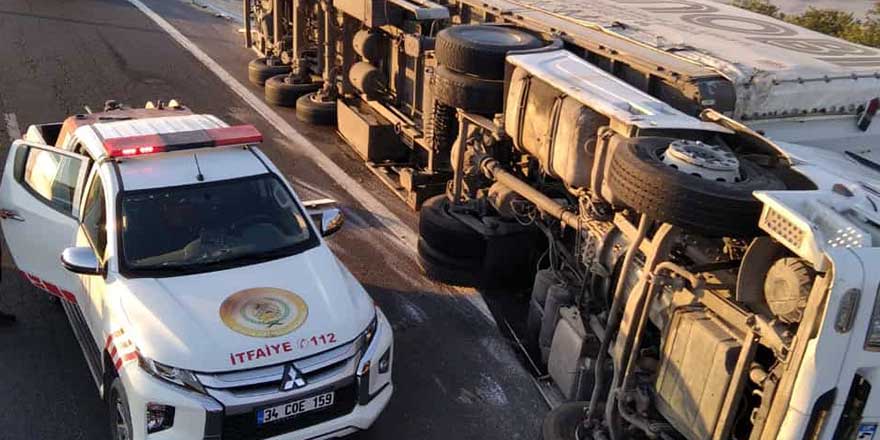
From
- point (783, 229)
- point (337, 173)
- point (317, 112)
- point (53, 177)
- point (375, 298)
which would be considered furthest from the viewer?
point (317, 112)

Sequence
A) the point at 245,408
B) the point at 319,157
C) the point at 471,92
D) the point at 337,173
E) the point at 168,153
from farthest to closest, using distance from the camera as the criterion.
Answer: the point at 319,157
the point at 337,173
the point at 471,92
the point at 168,153
the point at 245,408

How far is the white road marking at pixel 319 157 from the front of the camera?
8898mm

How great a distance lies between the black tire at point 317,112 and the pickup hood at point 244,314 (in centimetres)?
712

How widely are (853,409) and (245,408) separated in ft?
10.5

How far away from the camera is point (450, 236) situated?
755 centimetres

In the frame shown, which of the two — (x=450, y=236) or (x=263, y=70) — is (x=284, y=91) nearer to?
(x=263, y=70)

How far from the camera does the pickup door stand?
5984 millimetres

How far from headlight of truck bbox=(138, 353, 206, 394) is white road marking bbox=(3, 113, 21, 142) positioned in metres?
7.45

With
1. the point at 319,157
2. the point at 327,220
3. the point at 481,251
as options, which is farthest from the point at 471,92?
the point at 319,157

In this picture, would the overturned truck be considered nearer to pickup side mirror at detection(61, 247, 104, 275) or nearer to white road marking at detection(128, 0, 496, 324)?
white road marking at detection(128, 0, 496, 324)

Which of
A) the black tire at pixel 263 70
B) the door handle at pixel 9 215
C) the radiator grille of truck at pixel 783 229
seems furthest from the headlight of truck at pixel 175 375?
the black tire at pixel 263 70

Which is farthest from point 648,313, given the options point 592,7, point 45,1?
point 45,1

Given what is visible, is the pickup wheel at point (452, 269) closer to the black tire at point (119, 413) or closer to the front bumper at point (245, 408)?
the front bumper at point (245, 408)

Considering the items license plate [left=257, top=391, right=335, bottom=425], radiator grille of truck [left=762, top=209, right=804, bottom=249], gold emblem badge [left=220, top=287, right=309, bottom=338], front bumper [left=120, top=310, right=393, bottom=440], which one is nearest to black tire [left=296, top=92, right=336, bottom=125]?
gold emblem badge [left=220, top=287, right=309, bottom=338]
